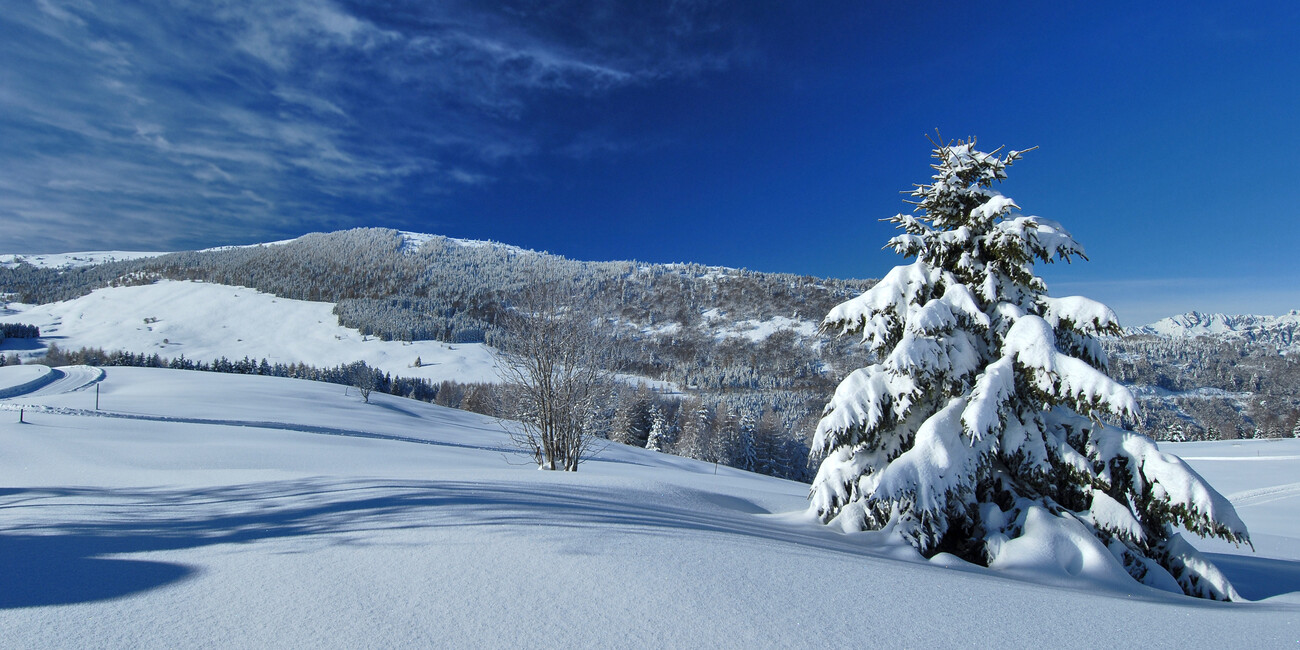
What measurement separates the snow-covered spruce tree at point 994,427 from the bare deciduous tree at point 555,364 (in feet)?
23.8

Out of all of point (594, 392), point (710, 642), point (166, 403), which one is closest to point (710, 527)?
point (710, 642)

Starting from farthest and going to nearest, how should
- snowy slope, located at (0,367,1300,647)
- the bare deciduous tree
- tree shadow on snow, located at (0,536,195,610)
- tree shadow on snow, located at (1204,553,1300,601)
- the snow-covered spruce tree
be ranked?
1. the bare deciduous tree
2. tree shadow on snow, located at (1204,553,1300,601)
3. the snow-covered spruce tree
4. tree shadow on snow, located at (0,536,195,610)
5. snowy slope, located at (0,367,1300,647)

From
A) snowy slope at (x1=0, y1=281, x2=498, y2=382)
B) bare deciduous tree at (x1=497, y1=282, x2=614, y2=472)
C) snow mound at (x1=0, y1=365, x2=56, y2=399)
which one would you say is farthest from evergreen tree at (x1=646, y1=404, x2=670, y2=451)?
snowy slope at (x1=0, y1=281, x2=498, y2=382)

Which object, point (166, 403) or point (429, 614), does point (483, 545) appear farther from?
point (166, 403)

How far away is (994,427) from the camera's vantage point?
634 cm

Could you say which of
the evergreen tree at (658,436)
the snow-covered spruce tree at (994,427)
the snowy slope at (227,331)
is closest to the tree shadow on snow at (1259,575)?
the snow-covered spruce tree at (994,427)

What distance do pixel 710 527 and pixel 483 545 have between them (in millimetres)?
2469

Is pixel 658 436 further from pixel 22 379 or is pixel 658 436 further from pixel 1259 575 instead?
pixel 22 379

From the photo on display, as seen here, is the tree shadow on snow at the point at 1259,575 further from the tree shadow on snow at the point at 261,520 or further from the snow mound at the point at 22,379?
the snow mound at the point at 22,379

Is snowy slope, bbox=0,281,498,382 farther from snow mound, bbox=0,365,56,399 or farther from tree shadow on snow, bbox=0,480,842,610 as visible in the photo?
tree shadow on snow, bbox=0,480,842,610

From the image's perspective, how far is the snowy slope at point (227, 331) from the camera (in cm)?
11594

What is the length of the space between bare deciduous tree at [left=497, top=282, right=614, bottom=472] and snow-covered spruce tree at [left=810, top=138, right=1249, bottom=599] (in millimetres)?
7249

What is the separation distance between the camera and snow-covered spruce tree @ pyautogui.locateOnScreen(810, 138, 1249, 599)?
6.10 m

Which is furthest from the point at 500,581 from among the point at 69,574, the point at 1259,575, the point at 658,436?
the point at 658,436
